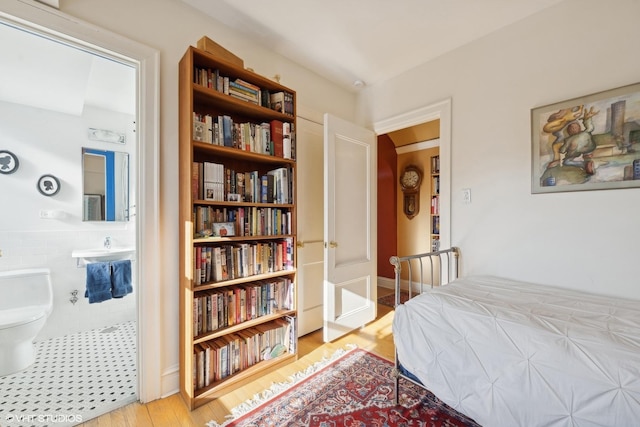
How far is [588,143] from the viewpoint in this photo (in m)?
1.63

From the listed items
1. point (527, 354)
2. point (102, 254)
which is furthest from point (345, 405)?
point (102, 254)

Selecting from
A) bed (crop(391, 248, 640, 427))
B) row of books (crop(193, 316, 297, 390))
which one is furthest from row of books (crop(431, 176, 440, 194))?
row of books (crop(193, 316, 297, 390))

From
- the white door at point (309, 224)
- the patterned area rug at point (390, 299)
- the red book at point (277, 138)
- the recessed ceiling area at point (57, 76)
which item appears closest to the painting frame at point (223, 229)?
the red book at point (277, 138)

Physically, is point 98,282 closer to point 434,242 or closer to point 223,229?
point 223,229

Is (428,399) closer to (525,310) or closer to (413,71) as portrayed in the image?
(525,310)

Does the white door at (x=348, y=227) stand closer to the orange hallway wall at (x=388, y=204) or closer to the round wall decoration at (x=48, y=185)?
the orange hallway wall at (x=388, y=204)

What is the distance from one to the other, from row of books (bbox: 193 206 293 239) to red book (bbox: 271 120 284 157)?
1.43 feet

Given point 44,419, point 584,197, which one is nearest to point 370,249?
point 584,197

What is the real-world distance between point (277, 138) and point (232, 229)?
0.77 meters

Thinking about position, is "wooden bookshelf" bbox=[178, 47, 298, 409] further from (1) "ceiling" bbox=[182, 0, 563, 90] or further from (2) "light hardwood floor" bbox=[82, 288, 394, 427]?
(1) "ceiling" bbox=[182, 0, 563, 90]

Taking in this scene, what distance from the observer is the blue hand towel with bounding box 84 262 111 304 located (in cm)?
235

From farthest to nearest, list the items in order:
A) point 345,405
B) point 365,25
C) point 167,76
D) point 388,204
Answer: point 388,204, point 365,25, point 167,76, point 345,405

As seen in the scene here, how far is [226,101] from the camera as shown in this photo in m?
1.76

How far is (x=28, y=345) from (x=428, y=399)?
2.82 m
